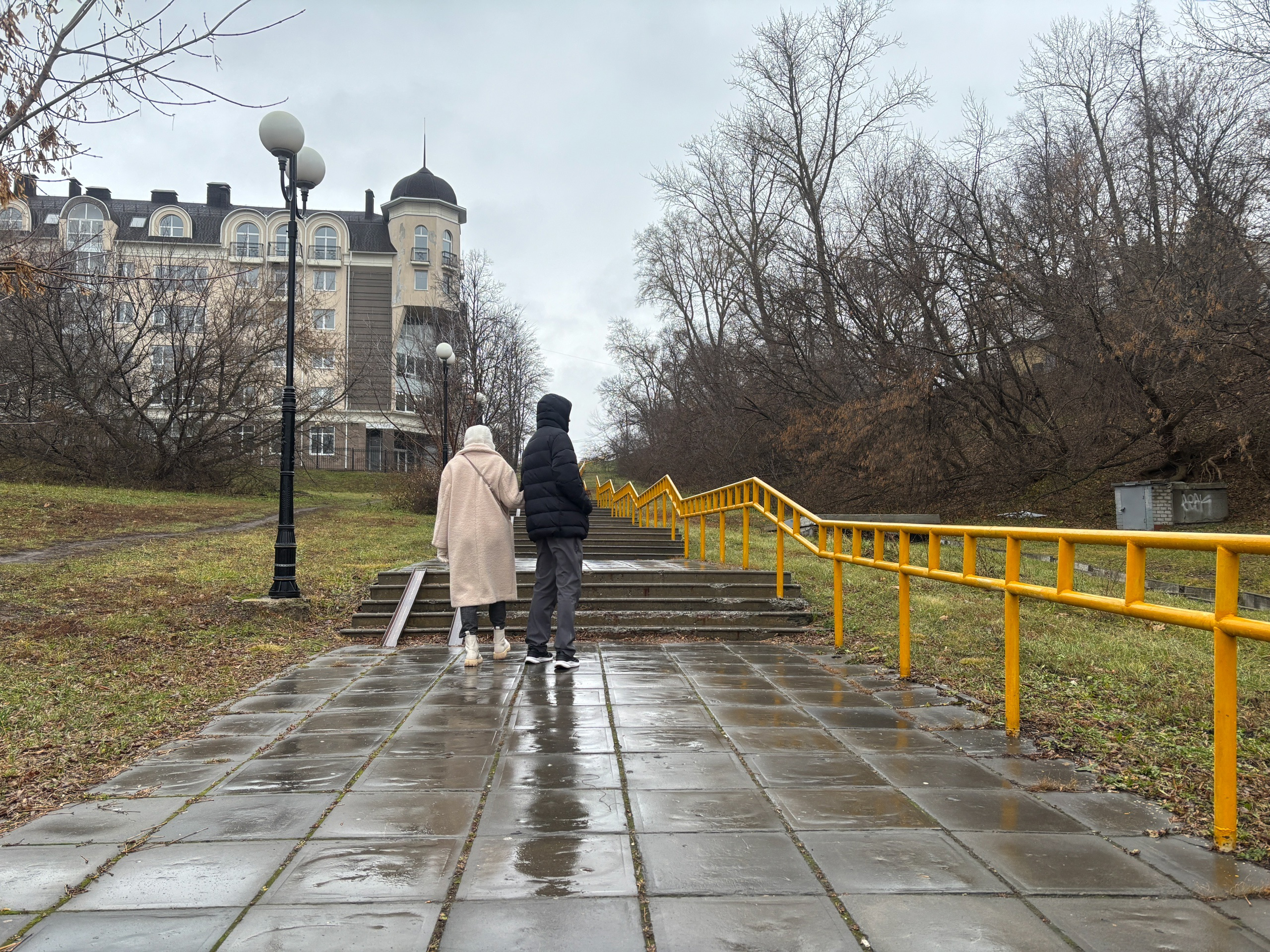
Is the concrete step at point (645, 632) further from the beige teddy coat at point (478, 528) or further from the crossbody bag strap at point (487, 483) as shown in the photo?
the crossbody bag strap at point (487, 483)

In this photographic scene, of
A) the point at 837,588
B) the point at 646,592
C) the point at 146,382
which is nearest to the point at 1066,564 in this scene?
the point at 837,588

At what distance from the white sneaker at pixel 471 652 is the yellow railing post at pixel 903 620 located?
3052mm

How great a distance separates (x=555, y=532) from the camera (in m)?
6.89

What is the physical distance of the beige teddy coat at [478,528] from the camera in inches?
282

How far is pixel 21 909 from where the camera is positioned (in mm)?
2709

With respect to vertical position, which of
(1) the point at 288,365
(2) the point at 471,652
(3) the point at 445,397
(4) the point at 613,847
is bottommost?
(4) the point at 613,847

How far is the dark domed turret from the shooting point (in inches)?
1887

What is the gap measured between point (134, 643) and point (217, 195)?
164 feet

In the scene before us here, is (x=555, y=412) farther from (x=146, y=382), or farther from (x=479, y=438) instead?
(x=146, y=382)

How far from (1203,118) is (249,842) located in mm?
23524

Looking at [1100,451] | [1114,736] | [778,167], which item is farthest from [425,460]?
[1114,736]

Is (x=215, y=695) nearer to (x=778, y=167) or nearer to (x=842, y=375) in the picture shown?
(x=842, y=375)

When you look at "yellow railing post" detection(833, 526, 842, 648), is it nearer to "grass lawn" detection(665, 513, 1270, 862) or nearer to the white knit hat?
"grass lawn" detection(665, 513, 1270, 862)

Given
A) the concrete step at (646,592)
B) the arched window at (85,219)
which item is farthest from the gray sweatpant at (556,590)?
the arched window at (85,219)
